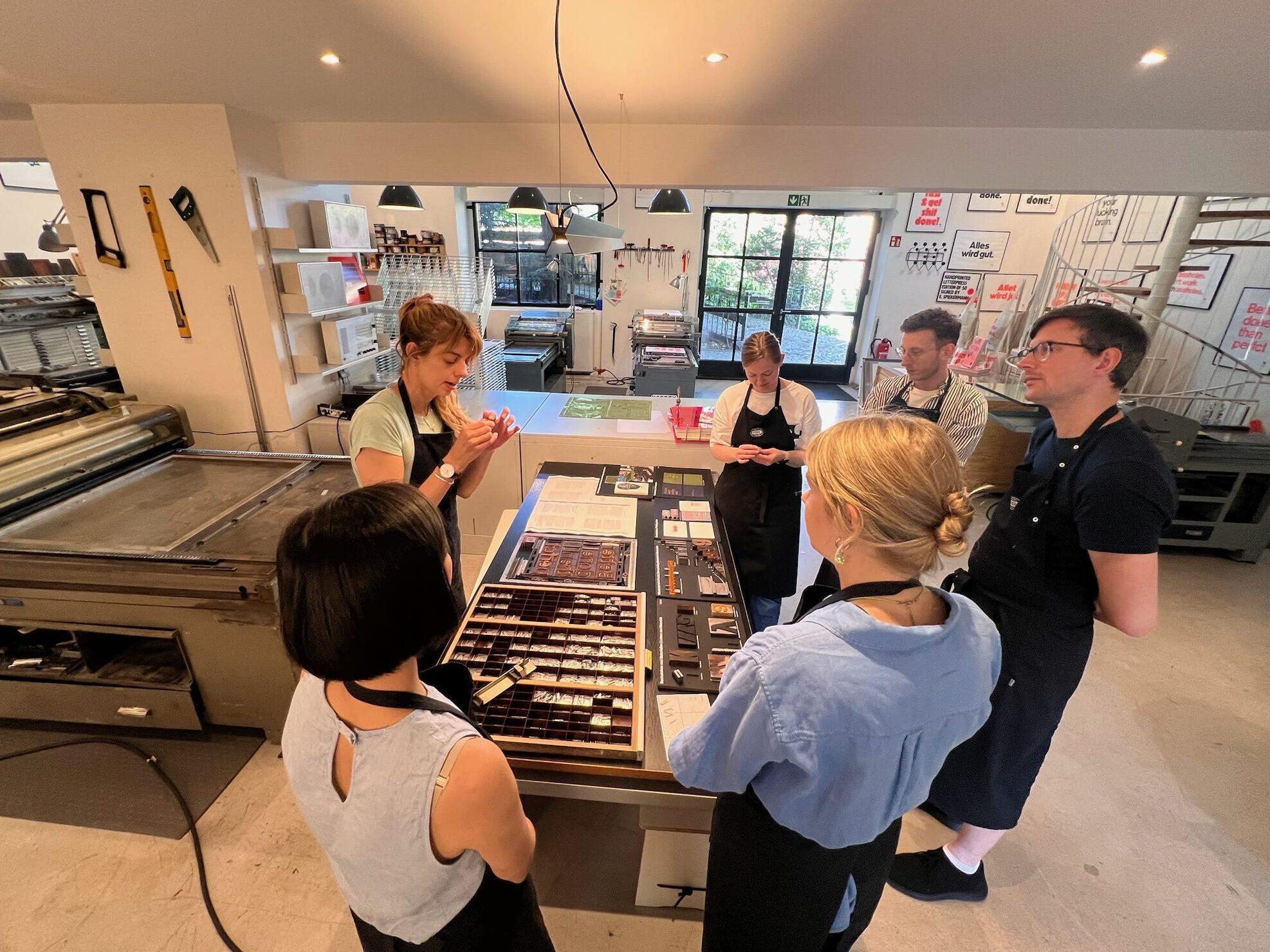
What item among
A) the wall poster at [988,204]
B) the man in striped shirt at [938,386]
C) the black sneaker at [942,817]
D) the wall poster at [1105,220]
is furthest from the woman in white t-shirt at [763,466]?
the wall poster at [988,204]

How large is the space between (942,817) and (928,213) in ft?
23.8

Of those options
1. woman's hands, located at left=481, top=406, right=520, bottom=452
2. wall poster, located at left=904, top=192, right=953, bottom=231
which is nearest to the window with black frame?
wall poster, located at left=904, top=192, right=953, bottom=231

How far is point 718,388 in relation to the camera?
7.90m

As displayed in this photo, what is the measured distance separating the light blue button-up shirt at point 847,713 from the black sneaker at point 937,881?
1284 millimetres

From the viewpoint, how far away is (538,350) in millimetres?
6438

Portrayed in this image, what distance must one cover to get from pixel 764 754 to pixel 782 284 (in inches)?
317

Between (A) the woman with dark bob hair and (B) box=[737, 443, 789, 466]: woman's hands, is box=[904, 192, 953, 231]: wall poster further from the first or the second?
(A) the woman with dark bob hair

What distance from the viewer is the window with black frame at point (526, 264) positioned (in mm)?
7801

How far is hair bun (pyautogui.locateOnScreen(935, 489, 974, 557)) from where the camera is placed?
0.80 metres

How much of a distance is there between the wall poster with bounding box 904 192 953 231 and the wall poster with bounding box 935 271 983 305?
625 millimetres

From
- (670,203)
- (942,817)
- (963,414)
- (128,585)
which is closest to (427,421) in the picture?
(128,585)

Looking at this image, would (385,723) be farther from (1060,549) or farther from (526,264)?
(526,264)

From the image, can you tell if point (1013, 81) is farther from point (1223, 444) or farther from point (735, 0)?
point (1223, 444)

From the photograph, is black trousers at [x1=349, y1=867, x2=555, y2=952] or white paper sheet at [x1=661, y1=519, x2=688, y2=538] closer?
black trousers at [x1=349, y1=867, x2=555, y2=952]
